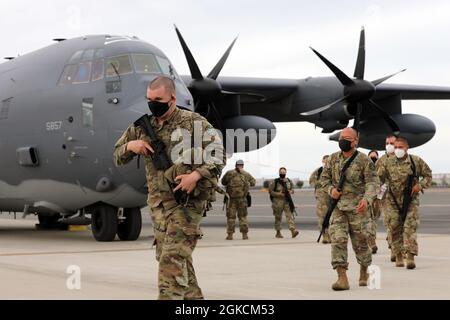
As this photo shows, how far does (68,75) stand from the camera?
15977 millimetres

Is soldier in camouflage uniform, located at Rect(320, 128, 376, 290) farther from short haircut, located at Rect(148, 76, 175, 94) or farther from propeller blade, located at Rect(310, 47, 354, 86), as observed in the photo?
propeller blade, located at Rect(310, 47, 354, 86)

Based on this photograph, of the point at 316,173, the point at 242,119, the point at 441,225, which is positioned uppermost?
the point at 242,119

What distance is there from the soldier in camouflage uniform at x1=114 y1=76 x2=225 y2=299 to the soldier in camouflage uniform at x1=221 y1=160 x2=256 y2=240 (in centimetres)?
1083

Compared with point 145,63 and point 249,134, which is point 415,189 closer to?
point 145,63

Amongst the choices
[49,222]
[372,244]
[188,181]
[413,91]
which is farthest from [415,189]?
[413,91]

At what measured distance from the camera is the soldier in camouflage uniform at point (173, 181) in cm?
634

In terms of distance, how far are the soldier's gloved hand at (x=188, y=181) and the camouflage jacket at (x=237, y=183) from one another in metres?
11.4

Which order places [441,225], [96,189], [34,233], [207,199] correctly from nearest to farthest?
[207,199] < [96,189] < [34,233] < [441,225]

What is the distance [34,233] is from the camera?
19734mm

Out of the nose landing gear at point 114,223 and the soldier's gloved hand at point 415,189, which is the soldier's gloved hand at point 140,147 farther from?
the nose landing gear at point 114,223

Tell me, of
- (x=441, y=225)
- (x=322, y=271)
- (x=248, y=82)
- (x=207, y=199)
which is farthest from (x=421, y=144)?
(x=207, y=199)

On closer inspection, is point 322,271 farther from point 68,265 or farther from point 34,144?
point 34,144

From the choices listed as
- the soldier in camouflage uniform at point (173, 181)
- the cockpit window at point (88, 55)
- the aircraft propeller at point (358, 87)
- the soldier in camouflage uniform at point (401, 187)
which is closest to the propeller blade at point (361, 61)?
the aircraft propeller at point (358, 87)

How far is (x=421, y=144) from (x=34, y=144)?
1208 cm
